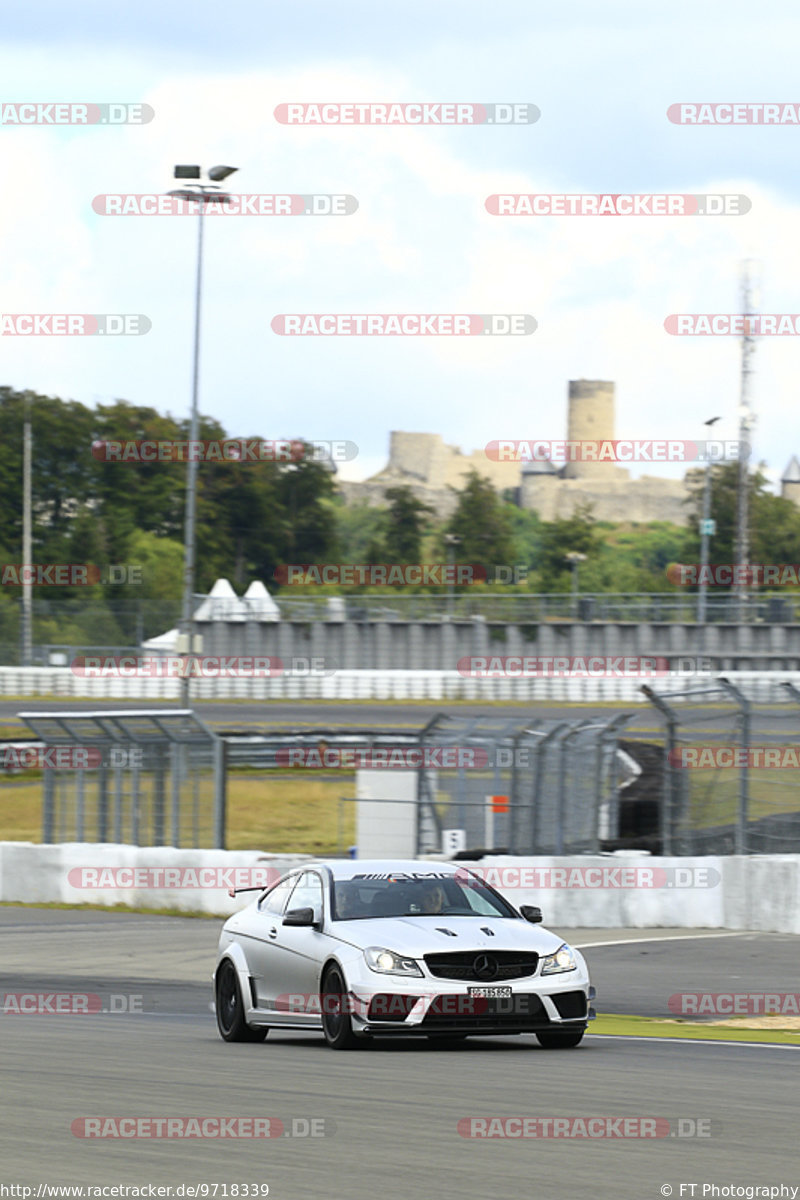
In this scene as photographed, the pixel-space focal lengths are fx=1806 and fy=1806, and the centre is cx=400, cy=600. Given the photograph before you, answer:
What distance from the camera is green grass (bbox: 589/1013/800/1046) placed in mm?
10766

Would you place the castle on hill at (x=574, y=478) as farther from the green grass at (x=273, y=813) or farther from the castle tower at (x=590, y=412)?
the green grass at (x=273, y=813)

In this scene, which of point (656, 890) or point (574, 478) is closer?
point (656, 890)

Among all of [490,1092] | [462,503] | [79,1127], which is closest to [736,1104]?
[490,1092]

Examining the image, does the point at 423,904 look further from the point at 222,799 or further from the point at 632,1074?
the point at 222,799

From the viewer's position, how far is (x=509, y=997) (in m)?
9.38

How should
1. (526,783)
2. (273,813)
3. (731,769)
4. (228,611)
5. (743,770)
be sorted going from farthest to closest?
1. (228,611)
2. (273,813)
3. (526,783)
4. (731,769)
5. (743,770)

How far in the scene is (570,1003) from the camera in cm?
959

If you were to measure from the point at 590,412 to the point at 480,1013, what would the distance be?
18918 cm

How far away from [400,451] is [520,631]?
136560 millimetres

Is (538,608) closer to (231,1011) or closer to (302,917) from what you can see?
(231,1011)

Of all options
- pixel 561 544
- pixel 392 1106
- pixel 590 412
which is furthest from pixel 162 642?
pixel 590 412

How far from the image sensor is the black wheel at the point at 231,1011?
1071 centimetres

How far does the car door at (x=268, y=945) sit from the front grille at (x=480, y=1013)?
127 cm

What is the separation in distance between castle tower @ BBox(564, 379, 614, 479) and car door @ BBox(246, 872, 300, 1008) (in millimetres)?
185096
